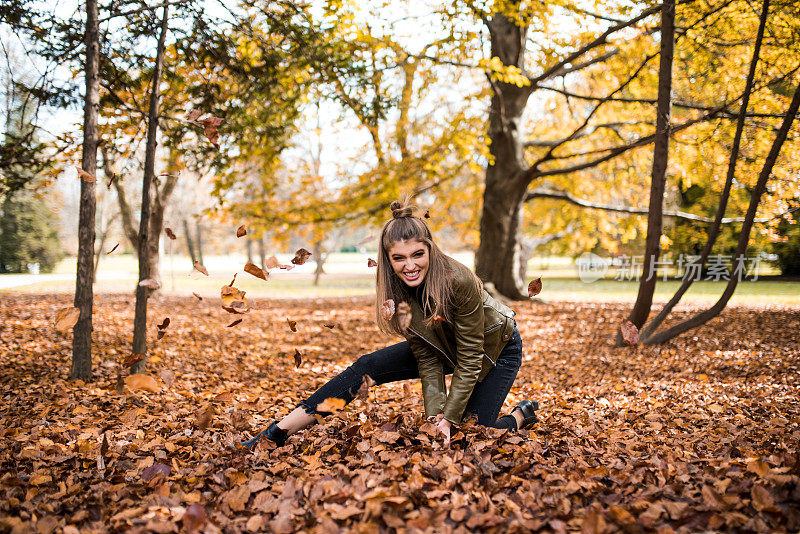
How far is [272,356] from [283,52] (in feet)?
11.7

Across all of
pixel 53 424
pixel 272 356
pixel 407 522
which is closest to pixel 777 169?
pixel 272 356

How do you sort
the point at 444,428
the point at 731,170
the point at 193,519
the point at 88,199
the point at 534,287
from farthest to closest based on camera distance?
the point at 731,170 < the point at 88,199 < the point at 534,287 < the point at 444,428 < the point at 193,519

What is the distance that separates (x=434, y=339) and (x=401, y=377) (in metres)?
0.36

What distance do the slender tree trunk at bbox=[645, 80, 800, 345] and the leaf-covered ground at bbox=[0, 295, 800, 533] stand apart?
449 millimetres

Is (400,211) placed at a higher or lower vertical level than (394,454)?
higher

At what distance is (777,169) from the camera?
7.36m

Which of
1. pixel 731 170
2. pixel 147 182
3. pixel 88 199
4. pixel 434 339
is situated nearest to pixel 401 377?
pixel 434 339

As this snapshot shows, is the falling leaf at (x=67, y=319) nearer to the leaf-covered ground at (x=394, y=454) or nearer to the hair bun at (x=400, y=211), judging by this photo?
the leaf-covered ground at (x=394, y=454)

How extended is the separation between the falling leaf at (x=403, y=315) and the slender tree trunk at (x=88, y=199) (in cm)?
287

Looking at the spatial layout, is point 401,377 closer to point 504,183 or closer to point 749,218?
point 749,218

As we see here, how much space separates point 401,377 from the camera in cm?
296

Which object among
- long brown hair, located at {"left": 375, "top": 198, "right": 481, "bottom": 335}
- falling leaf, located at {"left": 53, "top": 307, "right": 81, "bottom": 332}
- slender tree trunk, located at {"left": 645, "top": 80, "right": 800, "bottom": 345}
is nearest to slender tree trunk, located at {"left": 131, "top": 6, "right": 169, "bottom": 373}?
falling leaf, located at {"left": 53, "top": 307, "right": 81, "bottom": 332}

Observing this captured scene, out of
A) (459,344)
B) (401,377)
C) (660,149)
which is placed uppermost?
(660,149)

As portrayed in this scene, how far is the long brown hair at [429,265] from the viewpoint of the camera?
2615 mm
